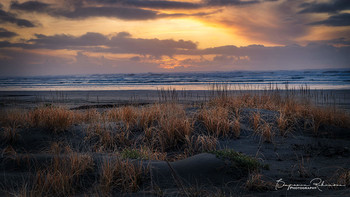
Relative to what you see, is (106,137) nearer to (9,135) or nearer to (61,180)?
(9,135)

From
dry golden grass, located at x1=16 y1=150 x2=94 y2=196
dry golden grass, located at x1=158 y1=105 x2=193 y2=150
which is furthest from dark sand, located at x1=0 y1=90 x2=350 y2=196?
dry golden grass, located at x1=158 y1=105 x2=193 y2=150

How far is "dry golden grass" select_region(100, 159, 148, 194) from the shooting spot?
12.1ft

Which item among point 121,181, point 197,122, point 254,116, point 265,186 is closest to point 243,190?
point 265,186

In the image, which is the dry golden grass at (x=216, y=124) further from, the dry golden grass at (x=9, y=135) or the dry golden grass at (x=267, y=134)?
the dry golden grass at (x=9, y=135)

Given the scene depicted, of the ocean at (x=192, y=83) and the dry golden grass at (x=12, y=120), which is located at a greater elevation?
the ocean at (x=192, y=83)

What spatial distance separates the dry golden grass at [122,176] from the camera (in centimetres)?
368

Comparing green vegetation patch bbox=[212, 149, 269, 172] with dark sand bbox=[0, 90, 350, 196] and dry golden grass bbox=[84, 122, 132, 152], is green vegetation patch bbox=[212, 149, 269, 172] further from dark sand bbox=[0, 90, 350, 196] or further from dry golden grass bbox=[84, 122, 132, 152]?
dry golden grass bbox=[84, 122, 132, 152]

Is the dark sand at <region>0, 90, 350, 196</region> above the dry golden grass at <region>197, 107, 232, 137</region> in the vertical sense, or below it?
below

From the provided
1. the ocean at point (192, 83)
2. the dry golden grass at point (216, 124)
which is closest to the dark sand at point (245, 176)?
the dry golden grass at point (216, 124)

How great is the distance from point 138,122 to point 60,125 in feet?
7.08

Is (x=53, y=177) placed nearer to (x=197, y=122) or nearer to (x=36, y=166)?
(x=36, y=166)

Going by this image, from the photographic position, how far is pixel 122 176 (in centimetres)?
378

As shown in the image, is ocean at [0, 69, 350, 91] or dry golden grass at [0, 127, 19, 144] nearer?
dry golden grass at [0, 127, 19, 144]

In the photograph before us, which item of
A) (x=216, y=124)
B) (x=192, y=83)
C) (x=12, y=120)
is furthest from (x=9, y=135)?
(x=192, y=83)
